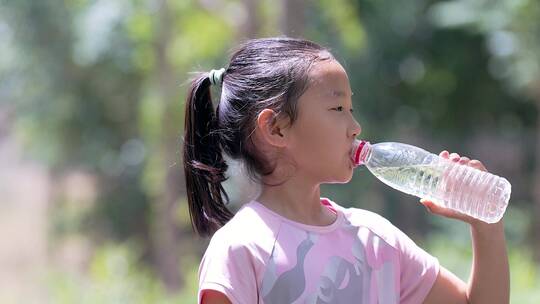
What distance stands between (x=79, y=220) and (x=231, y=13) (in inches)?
222

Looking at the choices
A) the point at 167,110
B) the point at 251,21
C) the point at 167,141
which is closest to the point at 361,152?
the point at 251,21

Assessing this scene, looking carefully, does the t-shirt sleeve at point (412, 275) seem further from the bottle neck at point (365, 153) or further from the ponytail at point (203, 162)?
the ponytail at point (203, 162)

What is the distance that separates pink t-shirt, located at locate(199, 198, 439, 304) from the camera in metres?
1.95

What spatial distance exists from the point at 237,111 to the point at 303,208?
26 cm

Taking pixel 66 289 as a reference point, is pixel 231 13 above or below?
above

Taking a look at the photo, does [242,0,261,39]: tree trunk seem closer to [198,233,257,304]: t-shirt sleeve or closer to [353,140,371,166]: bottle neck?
[353,140,371,166]: bottle neck

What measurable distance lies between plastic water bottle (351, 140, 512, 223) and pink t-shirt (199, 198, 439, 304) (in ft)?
0.46

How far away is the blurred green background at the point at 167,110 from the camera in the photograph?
11023 mm

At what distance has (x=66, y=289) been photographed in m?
7.90

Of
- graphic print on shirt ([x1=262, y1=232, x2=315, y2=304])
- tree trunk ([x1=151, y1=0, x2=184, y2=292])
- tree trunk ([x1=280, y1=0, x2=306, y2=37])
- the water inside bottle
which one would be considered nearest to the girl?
graphic print on shirt ([x1=262, y1=232, x2=315, y2=304])

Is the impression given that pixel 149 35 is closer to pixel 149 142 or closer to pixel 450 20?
pixel 149 142

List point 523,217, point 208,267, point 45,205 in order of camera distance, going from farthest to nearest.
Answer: point 45,205 → point 523,217 → point 208,267

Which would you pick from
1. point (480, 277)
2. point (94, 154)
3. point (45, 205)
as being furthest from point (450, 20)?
point (480, 277)

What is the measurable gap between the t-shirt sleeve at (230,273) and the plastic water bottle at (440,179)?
0.35 m
